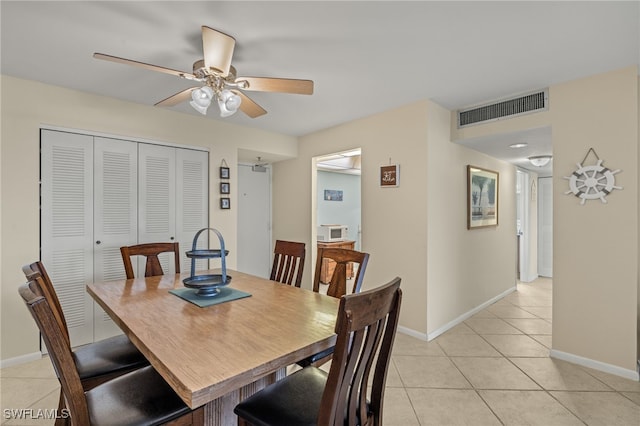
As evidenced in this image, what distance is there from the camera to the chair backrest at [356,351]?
0.88 m

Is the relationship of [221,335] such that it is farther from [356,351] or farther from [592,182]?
[592,182]

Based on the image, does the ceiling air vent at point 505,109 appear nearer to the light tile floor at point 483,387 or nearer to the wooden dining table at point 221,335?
the light tile floor at point 483,387

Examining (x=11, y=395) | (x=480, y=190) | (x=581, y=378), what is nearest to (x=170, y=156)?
(x=11, y=395)

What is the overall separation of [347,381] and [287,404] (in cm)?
36

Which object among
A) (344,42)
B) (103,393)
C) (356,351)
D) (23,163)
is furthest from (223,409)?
(23,163)

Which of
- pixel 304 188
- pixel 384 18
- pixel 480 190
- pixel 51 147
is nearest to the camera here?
pixel 384 18

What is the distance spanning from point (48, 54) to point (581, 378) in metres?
4.55

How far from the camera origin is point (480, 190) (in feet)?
12.5

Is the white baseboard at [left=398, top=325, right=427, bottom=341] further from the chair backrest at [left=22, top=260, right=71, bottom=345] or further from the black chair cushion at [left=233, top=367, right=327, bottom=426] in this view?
the chair backrest at [left=22, top=260, right=71, bottom=345]

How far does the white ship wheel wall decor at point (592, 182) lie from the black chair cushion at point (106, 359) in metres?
3.28

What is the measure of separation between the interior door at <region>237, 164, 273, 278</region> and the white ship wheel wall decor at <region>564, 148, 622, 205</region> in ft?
12.6

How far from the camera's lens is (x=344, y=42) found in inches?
77.4

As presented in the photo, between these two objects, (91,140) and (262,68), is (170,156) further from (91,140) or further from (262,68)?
(262,68)

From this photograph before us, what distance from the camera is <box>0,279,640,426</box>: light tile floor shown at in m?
1.88
